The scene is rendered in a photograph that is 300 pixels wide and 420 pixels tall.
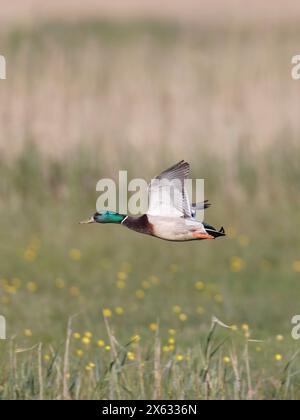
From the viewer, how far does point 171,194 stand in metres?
5.23

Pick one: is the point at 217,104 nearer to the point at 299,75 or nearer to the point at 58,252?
the point at 299,75

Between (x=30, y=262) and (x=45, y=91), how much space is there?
3.24m

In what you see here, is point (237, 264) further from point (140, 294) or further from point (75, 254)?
point (75, 254)

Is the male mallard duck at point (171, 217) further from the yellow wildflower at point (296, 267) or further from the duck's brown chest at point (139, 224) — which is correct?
the yellow wildflower at point (296, 267)

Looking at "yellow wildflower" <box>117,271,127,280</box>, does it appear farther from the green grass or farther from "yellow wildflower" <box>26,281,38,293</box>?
"yellow wildflower" <box>26,281,38,293</box>

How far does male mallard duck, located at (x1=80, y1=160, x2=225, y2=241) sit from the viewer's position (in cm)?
498

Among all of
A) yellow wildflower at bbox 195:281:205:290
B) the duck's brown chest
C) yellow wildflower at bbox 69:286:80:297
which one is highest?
yellow wildflower at bbox 195:281:205:290

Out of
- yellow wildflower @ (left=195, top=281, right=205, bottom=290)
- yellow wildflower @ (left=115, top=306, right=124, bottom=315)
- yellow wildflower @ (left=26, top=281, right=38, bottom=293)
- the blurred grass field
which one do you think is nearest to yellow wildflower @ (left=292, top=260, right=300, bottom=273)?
the blurred grass field

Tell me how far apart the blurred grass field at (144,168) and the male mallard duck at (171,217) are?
15.5ft

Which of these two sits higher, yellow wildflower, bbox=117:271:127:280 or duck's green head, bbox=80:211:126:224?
yellow wildflower, bbox=117:271:127:280

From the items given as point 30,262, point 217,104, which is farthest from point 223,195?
point 30,262

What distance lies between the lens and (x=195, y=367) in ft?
23.9
